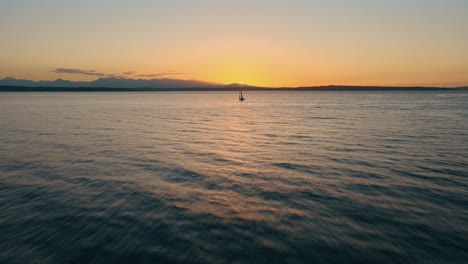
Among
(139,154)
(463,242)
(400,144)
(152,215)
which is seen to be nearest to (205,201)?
(152,215)

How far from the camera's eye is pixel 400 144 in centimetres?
2953

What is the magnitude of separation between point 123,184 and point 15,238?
22.1ft

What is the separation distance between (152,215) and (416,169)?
18464 millimetres

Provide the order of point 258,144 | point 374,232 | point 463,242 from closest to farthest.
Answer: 1. point 463,242
2. point 374,232
3. point 258,144

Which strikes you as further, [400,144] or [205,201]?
[400,144]

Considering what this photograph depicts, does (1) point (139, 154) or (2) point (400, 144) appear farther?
(2) point (400, 144)

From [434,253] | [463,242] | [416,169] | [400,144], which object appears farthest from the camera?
[400,144]

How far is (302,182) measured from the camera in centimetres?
1753

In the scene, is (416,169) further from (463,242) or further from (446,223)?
(463,242)

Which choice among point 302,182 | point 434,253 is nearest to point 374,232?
point 434,253

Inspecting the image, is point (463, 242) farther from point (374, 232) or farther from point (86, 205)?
point (86, 205)

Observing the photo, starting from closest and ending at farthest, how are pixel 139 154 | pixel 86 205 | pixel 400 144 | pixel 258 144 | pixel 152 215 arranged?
pixel 152 215 < pixel 86 205 < pixel 139 154 < pixel 400 144 < pixel 258 144

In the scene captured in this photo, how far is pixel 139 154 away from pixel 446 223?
74.5 feet

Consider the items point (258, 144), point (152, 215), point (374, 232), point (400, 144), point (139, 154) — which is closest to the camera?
point (374, 232)
